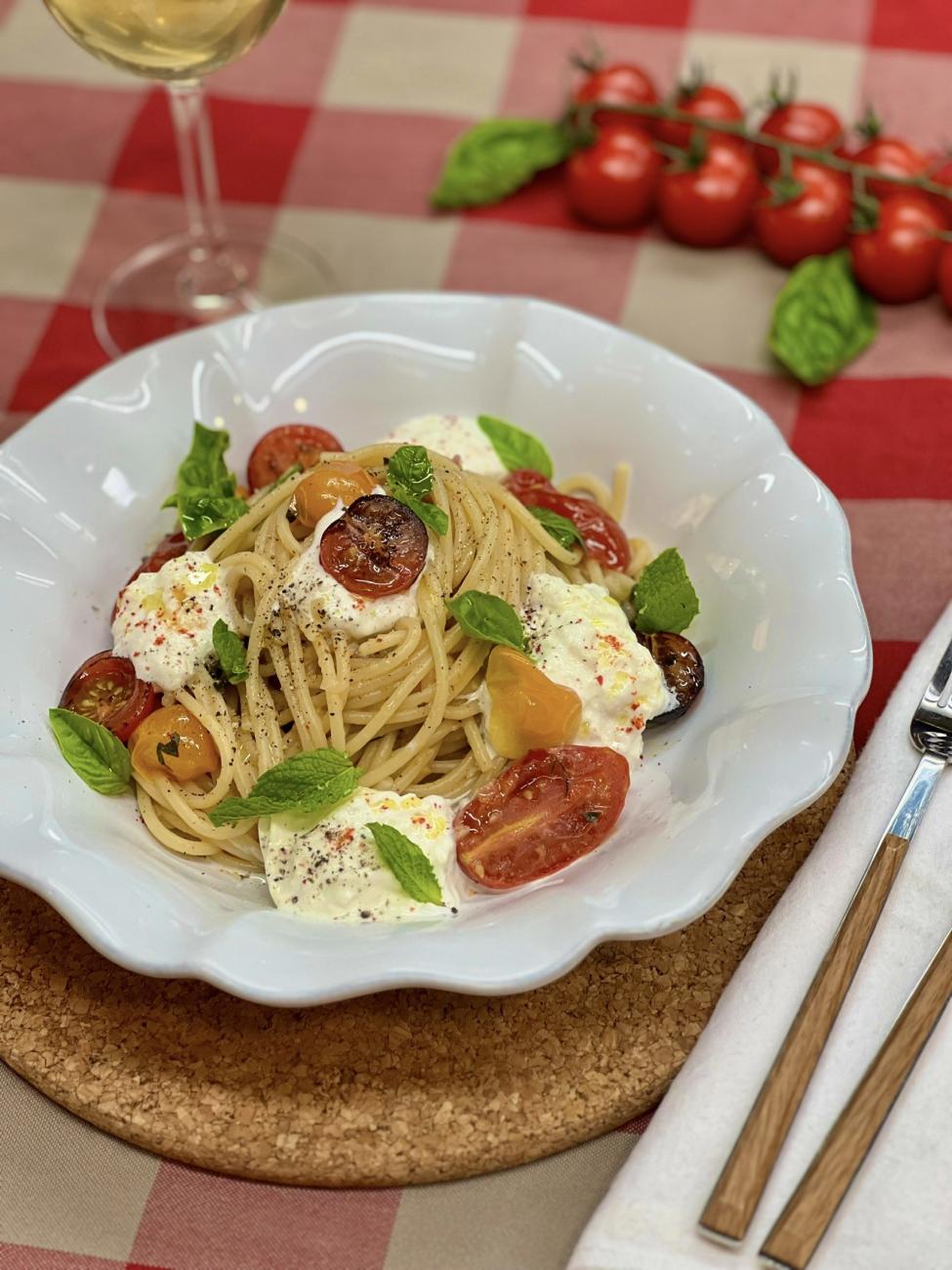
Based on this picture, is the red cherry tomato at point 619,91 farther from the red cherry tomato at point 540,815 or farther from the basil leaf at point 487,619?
the red cherry tomato at point 540,815

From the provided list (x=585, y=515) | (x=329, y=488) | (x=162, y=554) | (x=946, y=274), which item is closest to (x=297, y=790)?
(x=329, y=488)

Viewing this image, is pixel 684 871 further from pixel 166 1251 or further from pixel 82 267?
pixel 82 267

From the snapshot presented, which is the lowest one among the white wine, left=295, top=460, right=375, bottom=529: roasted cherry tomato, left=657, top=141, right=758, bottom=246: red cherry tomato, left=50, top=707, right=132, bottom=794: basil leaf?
left=50, top=707, right=132, bottom=794: basil leaf

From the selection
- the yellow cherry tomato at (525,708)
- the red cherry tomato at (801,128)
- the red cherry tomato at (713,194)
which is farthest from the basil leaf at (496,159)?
the yellow cherry tomato at (525,708)

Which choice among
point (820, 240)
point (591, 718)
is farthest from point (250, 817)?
point (820, 240)

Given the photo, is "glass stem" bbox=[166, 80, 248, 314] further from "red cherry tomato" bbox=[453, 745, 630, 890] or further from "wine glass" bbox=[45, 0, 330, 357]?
"red cherry tomato" bbox=[453, 745, 630, 890]

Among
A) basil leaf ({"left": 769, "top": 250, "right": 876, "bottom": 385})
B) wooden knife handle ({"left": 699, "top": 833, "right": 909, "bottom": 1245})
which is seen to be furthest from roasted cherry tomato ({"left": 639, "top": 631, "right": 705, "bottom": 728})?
basil leaf ({"left": 769, "top": 250, "right": 876, "bottom": 385})
